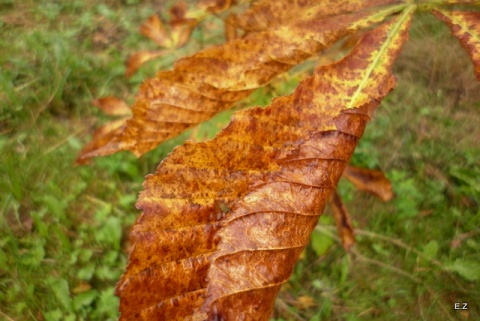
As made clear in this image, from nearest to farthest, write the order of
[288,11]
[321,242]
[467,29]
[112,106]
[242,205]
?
[242,205], [467,29], [288,11], [321,242], [112,106]

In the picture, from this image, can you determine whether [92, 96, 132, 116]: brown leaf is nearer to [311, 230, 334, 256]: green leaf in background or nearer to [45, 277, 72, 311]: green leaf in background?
[45, 277, 72, 311]: green leaf in background

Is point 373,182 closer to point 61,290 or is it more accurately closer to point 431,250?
point 431,250

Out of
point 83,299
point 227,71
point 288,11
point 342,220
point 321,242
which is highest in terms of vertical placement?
point 288,11

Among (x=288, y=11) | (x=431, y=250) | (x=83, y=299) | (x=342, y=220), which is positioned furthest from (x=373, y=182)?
(x=83, y=299)

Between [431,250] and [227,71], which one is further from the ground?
[227,71]

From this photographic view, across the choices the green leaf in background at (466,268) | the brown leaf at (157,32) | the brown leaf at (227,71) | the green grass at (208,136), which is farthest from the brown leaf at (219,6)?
the green leaf in background at (466,268)
